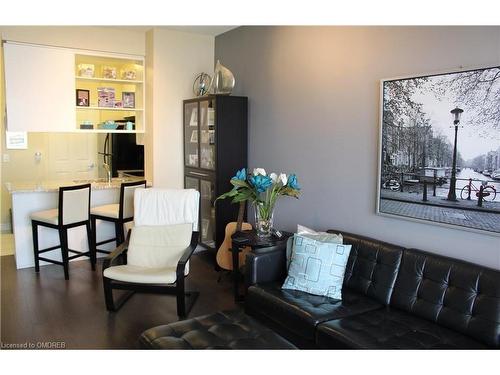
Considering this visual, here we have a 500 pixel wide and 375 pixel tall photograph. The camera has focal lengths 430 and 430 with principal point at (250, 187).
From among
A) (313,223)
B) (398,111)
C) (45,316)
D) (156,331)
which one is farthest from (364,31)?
(45,316)

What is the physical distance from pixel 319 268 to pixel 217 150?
2.17 m

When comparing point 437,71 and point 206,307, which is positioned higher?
point 437,71

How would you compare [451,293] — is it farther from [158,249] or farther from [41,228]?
[41,228]

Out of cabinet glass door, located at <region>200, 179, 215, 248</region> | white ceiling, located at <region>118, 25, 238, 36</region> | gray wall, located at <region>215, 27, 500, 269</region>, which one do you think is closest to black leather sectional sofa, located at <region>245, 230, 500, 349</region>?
gray wall, located at <region>215, 27, 500, 269</region>

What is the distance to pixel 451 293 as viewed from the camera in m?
2.61

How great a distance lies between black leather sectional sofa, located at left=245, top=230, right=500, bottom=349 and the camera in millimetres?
2420

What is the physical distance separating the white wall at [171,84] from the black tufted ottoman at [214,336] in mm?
3144


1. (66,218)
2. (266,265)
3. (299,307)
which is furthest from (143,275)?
(66,218)

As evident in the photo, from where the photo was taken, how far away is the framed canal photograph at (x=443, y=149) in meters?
2.66

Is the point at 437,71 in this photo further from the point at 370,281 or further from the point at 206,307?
the point at 206,307

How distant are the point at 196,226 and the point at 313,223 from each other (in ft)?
3.63

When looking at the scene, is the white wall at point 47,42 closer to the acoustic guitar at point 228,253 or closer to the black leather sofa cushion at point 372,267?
the acoustic guitar at point 228,253

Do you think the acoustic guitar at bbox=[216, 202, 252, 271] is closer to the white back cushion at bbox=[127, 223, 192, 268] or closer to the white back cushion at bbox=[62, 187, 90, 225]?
the white back cushion at bbox=[127, 223, 192, 268]
